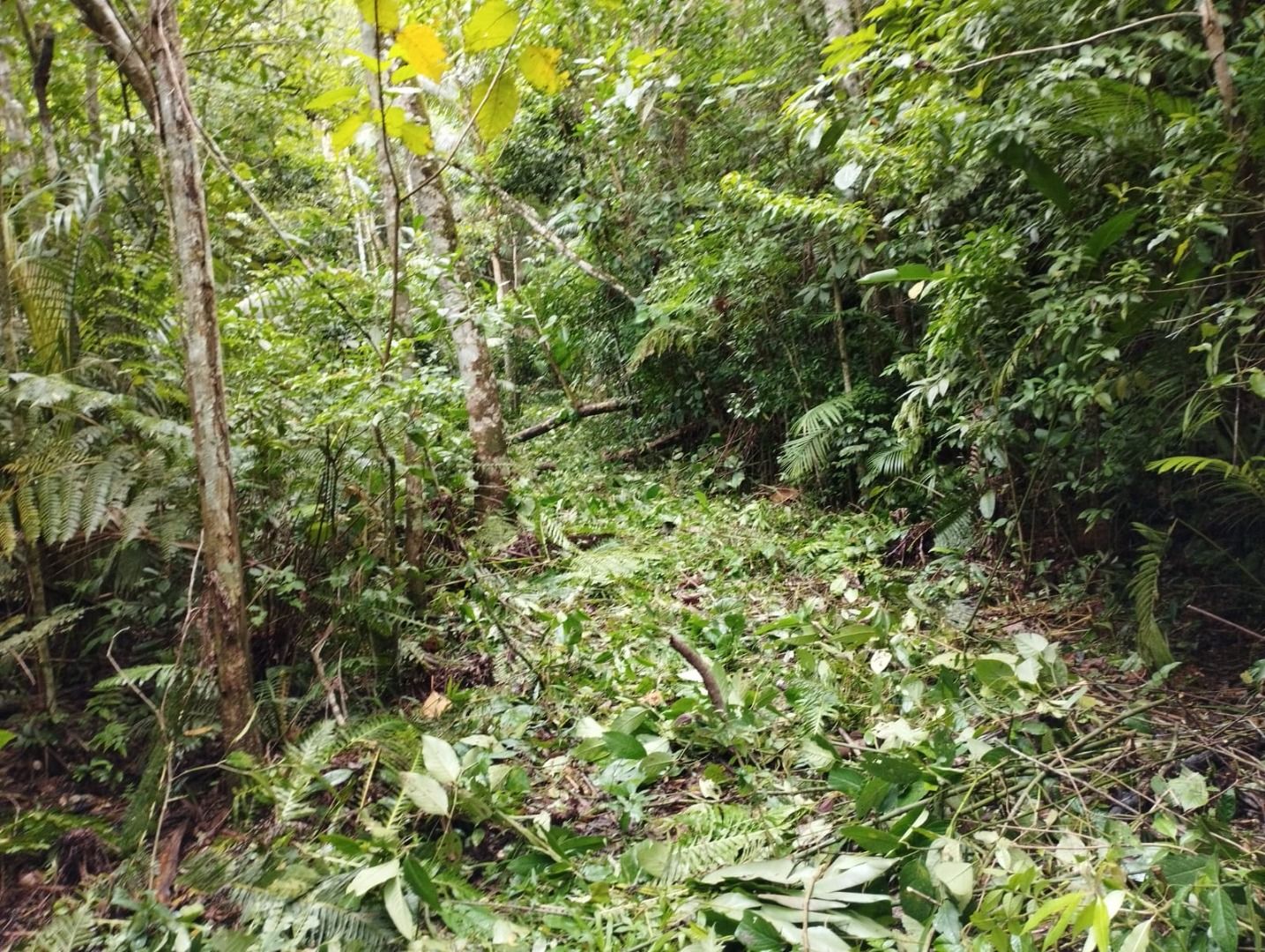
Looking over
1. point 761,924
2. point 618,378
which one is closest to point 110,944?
point 761,924

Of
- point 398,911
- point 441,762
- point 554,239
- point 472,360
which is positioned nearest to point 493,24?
point 441,762

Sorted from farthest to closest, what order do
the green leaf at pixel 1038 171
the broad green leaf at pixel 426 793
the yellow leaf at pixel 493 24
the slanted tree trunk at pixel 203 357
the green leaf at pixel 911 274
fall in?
the green leaf at pixel 911 274, the green leaf at pixel 1038 171, the slanted tree trunk at pixel 203 357, the broad green leaf at pixel 426 793, the yellow leaf at pixel 493 24

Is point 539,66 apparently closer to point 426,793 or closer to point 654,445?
point 426,793

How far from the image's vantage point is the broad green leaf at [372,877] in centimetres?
169

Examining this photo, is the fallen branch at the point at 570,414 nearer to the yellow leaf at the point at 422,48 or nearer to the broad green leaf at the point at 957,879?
the yellow leaf at the point at 422,48

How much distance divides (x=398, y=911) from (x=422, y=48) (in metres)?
1.93

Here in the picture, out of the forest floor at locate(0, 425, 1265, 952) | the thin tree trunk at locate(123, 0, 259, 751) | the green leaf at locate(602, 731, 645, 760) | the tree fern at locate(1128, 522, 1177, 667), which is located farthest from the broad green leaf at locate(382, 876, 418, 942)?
the tree fern at locate(1128, 522, 1177, 667)

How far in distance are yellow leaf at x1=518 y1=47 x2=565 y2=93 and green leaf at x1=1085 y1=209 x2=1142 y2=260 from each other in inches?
80.9

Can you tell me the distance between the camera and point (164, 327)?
2.82m

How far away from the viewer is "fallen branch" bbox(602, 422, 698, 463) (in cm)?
657

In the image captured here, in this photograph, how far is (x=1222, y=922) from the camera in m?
1.37

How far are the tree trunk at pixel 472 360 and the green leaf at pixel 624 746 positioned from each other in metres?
2.29

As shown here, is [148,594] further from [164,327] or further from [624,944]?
[624,944]

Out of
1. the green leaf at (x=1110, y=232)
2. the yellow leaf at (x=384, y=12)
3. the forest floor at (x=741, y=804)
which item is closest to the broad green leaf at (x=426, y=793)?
the forest floor at (x=741, y=804)
